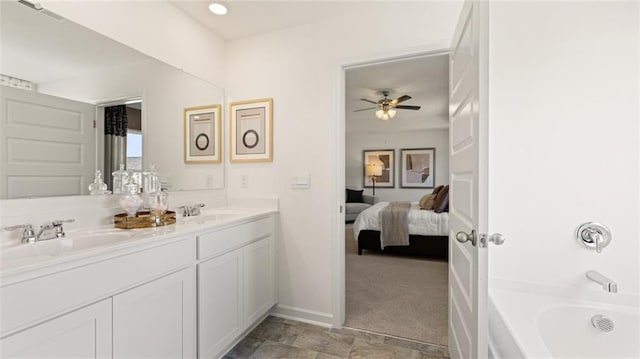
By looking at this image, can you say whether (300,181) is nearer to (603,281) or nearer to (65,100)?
(65,100)

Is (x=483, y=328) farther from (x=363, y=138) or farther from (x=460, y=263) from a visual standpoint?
(x=363, y=138)

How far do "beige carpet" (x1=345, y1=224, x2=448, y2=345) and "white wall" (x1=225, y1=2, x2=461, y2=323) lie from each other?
449mm

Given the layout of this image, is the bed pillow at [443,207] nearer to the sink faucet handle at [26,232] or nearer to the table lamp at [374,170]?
the table lamp at [374,170]

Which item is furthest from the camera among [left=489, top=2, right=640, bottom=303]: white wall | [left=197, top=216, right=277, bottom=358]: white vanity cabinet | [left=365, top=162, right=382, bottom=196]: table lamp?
[left=365, top=162, right=382, bottom=196]: table lamp

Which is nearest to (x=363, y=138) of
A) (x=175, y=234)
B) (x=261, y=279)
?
(x=261, y=279)

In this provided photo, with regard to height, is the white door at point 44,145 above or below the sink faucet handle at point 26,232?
above

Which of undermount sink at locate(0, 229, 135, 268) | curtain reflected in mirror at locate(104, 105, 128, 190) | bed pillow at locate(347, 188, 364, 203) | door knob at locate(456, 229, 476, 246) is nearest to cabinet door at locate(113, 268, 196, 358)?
undermount sink at locate(0, 229, 135, 268)

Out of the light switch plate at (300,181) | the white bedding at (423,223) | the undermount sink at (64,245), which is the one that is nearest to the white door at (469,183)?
the light switch plate at (300,181)

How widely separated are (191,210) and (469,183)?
70.9 inches

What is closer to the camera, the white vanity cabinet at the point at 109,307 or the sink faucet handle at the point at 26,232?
the white vanity cabinet at the point at 109,307

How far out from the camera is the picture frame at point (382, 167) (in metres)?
7.08

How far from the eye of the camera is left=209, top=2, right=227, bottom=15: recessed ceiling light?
1.98 m

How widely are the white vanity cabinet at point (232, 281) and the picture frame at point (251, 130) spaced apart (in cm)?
58

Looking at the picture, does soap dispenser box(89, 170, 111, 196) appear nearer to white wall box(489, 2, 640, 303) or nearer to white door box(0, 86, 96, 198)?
white door box(0, 86, 96, 198)
